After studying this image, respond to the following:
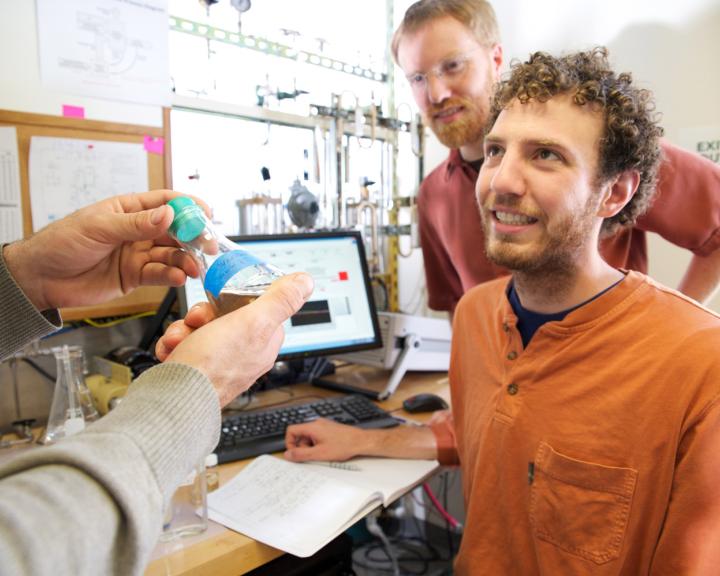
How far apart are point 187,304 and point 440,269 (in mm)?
935

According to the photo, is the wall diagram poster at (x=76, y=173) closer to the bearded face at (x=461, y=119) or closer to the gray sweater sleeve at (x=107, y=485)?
the bearded face at (x=461, y=119)

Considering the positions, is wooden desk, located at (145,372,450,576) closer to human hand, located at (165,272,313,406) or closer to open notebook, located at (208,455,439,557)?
open notebook, located at (208,455,439,557)

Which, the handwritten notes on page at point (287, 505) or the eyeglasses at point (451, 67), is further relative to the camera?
the eyeglasses at point (451, 67)

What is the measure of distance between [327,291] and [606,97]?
0.95m

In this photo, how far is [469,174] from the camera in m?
1.77

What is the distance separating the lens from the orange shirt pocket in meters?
0.91

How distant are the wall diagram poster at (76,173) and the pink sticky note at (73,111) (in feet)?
0.23

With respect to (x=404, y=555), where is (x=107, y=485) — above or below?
above

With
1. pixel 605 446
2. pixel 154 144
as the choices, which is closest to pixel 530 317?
pixel 605 446

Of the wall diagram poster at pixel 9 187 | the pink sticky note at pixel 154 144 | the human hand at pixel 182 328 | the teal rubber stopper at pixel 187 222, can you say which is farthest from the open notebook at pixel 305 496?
the pink sticky note at pixel 154 144

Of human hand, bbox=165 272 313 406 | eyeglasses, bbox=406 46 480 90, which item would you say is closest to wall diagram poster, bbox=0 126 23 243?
human hand, bbox=165 272 313 406

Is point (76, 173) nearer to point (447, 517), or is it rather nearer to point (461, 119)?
point (461, 119)

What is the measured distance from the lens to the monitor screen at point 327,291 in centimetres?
163

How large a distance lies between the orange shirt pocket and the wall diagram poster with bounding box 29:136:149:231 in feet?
4.48
